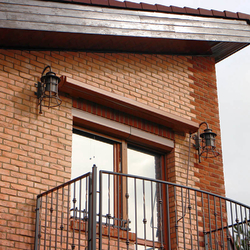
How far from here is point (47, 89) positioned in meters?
6.40

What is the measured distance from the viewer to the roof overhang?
6.58m

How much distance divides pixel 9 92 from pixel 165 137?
8.68 feet

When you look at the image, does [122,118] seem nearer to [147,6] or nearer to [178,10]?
[147,6]

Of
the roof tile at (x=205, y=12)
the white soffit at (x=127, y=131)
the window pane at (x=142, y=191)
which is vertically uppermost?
the roof tile at (x=205, y=12)

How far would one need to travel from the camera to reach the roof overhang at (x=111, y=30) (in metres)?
6.58

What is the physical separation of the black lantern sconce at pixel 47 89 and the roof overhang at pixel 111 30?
0.57 meters

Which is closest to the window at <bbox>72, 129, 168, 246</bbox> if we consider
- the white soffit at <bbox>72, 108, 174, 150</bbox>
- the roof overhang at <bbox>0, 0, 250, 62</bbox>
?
the white soffit at <bbox>72, 108, 174, 150</bbox>

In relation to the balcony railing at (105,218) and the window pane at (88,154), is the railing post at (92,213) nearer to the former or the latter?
the balcony railing at (105,218)

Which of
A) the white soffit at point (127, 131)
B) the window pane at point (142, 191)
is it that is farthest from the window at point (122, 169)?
the white soffit at point (127, 131)

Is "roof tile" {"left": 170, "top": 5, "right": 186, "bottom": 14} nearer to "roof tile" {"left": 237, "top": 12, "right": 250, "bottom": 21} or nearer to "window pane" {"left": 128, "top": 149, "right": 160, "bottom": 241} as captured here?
"roof tile" {"left": 237, "top": 12, "right": 250, "bottom": 21}

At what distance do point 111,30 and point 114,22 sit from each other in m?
0.14

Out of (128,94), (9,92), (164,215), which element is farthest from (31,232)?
(128,94)

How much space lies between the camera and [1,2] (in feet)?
21.2

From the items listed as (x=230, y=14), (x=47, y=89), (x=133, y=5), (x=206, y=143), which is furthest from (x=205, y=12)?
(x=47, y=89)
